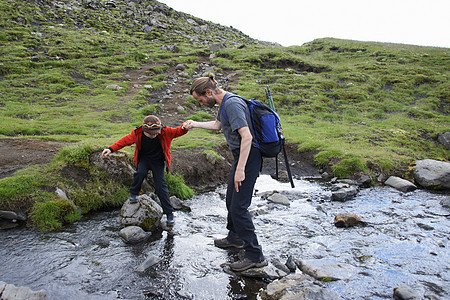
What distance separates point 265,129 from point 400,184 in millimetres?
10429

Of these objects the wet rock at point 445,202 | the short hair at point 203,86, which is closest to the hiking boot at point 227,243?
the short hair at point 203,86

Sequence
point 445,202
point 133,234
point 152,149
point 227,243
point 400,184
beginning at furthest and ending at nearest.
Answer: point 400,184
point 445,202
point 152,149
point 133,234
point 227,243

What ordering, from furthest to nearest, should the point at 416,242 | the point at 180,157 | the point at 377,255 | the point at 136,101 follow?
the point at 136,101 < the point at 180,157 < the point at 416,242 < the point at 377,255

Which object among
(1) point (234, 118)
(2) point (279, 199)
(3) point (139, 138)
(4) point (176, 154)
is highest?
(1) point (234, 118)

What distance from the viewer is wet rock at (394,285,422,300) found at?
4933 millimetres

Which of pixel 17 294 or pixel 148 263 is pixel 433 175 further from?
pixel 17 294

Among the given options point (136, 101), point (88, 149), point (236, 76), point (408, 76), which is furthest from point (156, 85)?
point (408, 76)

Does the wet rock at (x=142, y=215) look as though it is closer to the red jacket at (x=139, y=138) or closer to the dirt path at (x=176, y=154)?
the red jacket at (x=139, y=138)

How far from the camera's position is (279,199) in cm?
1068

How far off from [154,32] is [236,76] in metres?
32.2

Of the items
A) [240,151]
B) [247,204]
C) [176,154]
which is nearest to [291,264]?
[247,204]

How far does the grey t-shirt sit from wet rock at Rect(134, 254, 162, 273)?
3.34m

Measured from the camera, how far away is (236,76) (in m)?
33.7

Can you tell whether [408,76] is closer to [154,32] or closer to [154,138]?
[154,138]
